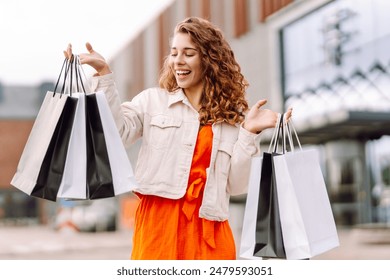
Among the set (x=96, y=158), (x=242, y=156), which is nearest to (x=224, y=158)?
(x=242, y=156)

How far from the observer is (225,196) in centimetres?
229

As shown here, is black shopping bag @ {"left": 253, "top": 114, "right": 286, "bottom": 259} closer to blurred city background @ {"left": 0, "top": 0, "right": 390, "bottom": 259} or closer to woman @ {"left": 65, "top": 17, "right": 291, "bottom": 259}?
woman @ {"left": 65, "top": 17, "right": 291, "bottom": 259}

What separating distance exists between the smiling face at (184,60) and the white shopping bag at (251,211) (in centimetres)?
34

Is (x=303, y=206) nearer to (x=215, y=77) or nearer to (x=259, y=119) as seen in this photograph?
(x=259, y=119)

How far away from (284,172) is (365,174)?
15.2 meters

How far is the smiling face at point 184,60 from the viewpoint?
2262 millimetres

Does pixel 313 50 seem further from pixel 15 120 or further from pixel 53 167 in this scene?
pixel 15 120

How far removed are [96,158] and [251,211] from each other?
536 mm

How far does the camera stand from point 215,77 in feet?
7.69

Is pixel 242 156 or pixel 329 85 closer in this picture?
pixel 242 156

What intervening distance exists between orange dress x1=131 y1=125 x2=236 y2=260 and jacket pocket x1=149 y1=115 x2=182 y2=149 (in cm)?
9

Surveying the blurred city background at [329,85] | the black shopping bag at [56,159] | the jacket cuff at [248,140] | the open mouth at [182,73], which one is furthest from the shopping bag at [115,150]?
the blurred city background at [329,85]

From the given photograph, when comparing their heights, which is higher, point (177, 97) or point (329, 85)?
point (329, 85)

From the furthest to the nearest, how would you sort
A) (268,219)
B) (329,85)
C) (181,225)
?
1. (329,85)
2. (268,219)
3. (181,225)
